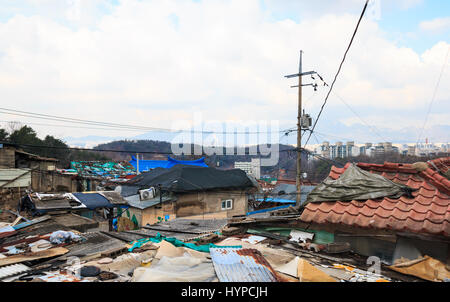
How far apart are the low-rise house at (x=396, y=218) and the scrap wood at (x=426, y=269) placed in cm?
64

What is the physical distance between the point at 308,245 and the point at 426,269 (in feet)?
7.31

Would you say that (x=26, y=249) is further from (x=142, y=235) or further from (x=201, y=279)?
(x=201, y=279)

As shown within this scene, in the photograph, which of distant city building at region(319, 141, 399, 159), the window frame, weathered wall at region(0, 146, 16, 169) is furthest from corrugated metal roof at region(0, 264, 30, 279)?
distant city building at region(319, 141, 399, 159)

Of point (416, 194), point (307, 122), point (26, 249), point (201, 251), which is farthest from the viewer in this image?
point (307, 122)

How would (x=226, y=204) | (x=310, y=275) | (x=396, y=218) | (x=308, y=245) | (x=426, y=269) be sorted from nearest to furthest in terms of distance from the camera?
(x=310, y=275) → (x=426, y=269) → (x=396, y=218) → (x=308, y=245) → (x=226, y=204)

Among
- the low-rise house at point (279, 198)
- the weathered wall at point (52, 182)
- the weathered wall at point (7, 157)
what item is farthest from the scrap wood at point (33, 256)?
the weathered wall at point (52, 182)

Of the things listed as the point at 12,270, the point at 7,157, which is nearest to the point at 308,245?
the point at 12,270

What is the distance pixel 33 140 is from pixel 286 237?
3953cm

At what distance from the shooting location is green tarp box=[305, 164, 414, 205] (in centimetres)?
643

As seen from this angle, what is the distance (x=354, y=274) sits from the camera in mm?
4711

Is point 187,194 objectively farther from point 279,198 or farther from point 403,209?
point 403,209

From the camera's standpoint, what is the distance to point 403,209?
588cm
